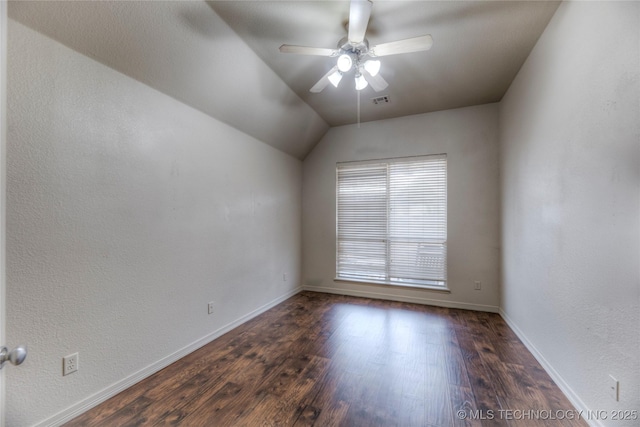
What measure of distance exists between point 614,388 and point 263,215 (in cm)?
342

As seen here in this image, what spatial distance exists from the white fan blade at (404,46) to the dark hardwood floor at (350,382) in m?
2.50

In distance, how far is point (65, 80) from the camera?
5.61 feet

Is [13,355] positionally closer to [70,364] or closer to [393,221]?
[70,364]

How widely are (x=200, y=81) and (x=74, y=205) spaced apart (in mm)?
1434

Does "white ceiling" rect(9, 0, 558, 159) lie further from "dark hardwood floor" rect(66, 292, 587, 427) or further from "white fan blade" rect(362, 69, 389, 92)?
"dark hardwood floor" rect(66, 292, 587, 427)

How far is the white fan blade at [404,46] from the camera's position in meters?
1.84

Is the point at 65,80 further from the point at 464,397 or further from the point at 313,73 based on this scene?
the point at 464,397

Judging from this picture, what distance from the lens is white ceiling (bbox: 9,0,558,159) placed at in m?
1.76

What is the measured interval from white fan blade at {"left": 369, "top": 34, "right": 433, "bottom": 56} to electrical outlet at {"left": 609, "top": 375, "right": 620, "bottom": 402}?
2.27 m

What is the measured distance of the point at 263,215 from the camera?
3711 mm

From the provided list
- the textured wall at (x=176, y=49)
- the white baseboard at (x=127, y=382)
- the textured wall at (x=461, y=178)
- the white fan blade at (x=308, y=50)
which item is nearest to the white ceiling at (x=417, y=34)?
the textured wall at (x=176, y=49)

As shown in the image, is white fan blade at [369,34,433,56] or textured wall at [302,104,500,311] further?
textured wall at [302,104,500,311]

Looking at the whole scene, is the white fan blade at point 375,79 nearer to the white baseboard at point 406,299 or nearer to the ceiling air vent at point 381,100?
the ceiling air vent at point 381,100

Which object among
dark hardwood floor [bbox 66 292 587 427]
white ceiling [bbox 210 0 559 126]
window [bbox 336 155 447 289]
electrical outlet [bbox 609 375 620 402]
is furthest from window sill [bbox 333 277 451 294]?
white ceiling [bbox 210 0 559 126]
